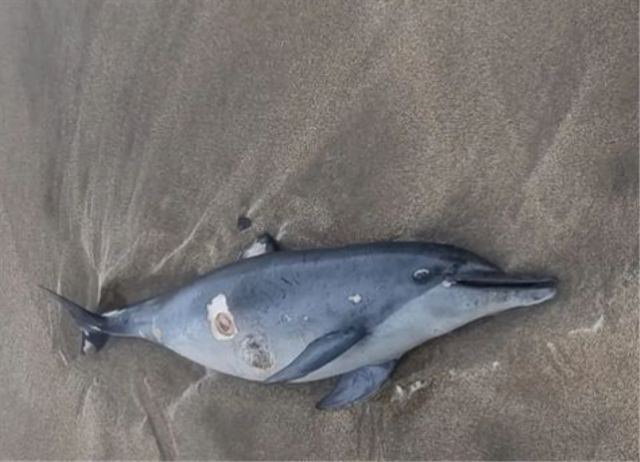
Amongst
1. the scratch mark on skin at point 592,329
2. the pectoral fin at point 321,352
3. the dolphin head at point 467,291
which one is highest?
the dolphin head at point 467,291

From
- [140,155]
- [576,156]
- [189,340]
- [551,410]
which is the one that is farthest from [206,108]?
[551,410]

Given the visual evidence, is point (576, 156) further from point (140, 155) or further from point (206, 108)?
point (140, 155)

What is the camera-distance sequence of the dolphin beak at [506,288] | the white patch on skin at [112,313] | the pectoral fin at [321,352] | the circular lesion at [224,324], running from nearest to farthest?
the dolphin beak at [506,288] < the pectoral fin at [321,352] < the circular lesion at [224,324] < the white patch on skin at [112,313]

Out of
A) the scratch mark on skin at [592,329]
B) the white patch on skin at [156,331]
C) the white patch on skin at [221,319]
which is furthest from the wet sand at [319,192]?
the white patch on skin at [221,319]

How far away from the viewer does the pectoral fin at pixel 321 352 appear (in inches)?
167

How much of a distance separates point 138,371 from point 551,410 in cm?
224

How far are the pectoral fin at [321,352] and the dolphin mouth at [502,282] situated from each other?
0.54 meters

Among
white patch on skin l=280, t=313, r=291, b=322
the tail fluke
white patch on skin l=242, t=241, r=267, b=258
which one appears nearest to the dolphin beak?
white patch on skin l=280, t=313, r=291, b=322

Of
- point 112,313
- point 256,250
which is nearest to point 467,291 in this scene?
point 256,250

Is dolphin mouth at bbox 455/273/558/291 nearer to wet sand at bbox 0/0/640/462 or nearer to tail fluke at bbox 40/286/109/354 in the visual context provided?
wet sand at bbox 0/0/640/462

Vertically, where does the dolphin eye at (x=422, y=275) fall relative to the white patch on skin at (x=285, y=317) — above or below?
above

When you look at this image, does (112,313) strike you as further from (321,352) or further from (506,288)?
(506,288)

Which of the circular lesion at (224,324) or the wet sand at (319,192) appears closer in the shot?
the wet sand at (319,192)

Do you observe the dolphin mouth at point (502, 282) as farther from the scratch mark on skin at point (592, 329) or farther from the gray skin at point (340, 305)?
the scratch mark on skin at point (592, 329)
